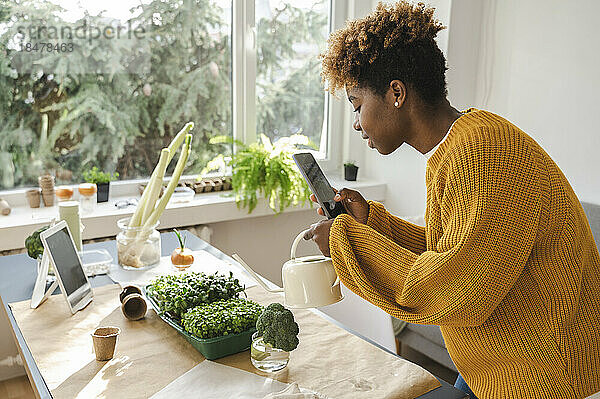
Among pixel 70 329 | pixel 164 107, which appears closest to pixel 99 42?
pixel 164 107

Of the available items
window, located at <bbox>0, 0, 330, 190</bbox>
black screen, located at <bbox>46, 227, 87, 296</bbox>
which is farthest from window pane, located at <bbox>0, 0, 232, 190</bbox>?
black screen, located at <bbox>46, 227, 87, 296</bbox>

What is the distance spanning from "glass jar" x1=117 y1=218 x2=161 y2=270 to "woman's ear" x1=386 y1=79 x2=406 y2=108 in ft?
3.52

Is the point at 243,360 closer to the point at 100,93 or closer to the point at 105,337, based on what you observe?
the point at 105,337

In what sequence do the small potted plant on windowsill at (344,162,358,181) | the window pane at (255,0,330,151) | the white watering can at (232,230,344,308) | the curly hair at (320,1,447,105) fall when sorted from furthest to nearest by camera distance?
the small potted plant on windowsill at (344,162,358,181), the window pane at (255,0,330,151), the white watering can at (232,230,344,308), the curly hair at (320,1,447,105)

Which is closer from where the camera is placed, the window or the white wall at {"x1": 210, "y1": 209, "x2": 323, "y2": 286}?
the window

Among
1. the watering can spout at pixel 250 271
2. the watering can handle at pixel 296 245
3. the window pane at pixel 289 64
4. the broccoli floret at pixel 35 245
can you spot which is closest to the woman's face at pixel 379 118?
the watering can handle at pixel 296 245

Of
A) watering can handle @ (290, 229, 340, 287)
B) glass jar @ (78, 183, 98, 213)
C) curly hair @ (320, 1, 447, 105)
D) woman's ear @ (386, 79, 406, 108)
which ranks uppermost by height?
curly hair @ (320, 1, 447, 105)

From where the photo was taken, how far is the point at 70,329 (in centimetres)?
Result: 153

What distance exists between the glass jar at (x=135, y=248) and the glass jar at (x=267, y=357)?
0.80 m

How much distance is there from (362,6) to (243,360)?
107 inches

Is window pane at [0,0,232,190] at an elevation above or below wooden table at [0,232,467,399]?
above

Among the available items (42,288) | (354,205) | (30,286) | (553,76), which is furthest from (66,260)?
(553,76)

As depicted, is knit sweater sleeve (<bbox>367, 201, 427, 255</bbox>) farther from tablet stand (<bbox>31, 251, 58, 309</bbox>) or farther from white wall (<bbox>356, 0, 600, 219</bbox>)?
white wall (<bbox>356, 0, 600, 219</bbox>)

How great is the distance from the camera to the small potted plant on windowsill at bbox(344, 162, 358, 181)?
11.8ft
